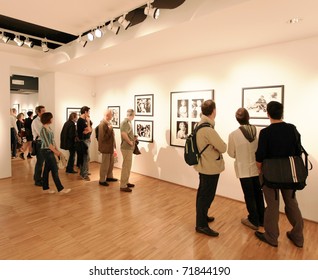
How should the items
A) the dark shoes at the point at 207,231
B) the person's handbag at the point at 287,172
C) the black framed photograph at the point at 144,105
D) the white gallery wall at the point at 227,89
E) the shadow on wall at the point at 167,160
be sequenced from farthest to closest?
the black framed photograph at the point at 144,105
the shadow on wall at the point at 167,160
the white gallery wall at the point at 227,89
the dark shoes at the point at 207,231
the person's handbag at the point at 287,172

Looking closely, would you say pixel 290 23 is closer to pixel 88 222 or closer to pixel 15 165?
pixel 88 222

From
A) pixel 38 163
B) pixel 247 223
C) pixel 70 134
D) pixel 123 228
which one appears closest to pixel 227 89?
pixel 247 223

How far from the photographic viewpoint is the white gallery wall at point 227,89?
3.39 metres

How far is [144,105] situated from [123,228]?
3358mm

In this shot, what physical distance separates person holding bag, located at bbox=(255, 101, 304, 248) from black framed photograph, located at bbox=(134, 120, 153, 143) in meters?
3.28

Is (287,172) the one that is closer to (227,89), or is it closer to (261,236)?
(261,236)

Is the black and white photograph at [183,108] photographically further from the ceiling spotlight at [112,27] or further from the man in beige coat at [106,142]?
Answer: the ceiling spotlight at [112,27]

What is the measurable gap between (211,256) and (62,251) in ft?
5.42

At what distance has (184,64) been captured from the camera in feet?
16.0

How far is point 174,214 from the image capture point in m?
3.62

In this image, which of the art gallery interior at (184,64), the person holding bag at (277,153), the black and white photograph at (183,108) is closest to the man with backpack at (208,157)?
the person holding bag at (277,153)

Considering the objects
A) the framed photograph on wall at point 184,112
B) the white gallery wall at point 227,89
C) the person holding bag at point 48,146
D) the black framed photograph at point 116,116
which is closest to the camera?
the white gallery wall at point 227,89

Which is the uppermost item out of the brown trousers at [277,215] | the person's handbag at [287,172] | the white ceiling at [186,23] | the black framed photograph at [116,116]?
the white ceiling at [186,23]

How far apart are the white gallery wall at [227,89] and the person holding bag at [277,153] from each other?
1.01 meters
